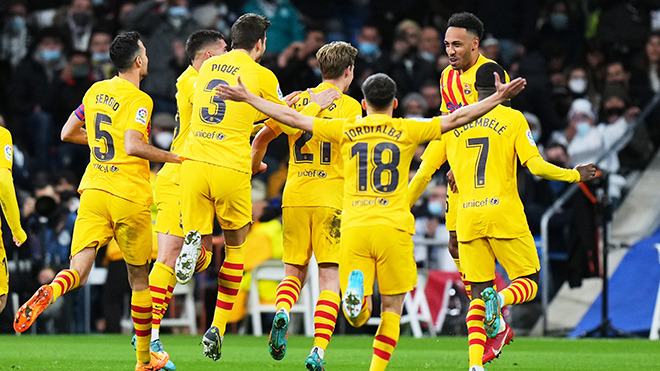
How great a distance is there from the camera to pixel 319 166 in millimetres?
9227

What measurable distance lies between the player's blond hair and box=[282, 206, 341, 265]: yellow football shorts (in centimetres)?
118

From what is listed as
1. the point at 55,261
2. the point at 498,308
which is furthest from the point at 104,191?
the point at 55,261

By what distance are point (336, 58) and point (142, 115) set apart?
1713 mm

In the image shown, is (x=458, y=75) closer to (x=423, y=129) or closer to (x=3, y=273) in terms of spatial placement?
(x=423, y=129)

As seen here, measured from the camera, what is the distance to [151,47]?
734 inches

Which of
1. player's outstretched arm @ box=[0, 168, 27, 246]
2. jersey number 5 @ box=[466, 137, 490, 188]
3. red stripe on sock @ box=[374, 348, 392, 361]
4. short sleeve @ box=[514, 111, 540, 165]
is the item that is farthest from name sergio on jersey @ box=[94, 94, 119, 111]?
short sleeve @ box=[514, 111, 540, 165]

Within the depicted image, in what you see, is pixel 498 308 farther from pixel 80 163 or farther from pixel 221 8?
pixel 221 8

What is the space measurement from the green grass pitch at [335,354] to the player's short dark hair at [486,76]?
2820 mm

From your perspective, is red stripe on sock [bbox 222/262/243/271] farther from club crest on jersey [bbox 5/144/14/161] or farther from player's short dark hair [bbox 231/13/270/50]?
club crest on jersey [bbox 5/144/14/161]

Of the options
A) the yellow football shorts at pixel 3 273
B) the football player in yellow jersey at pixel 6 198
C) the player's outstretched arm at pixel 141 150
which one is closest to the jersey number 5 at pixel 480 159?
the player's outstretched arm at pixel 141 150

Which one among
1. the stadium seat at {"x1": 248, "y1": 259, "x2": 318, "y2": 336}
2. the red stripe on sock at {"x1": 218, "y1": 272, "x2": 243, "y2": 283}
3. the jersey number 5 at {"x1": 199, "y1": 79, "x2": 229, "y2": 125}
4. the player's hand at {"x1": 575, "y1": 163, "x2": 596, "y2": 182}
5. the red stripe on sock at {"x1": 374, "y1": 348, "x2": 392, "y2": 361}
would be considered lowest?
the stadium seat at {"x1": 248, "y1": 259, "x2": 318, "y2": 336}

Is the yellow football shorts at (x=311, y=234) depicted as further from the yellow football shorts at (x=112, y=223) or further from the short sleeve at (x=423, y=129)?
the short sleeve at (x=423, y=129)

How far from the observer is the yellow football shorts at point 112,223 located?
359 inches

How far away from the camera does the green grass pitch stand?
10547mm
